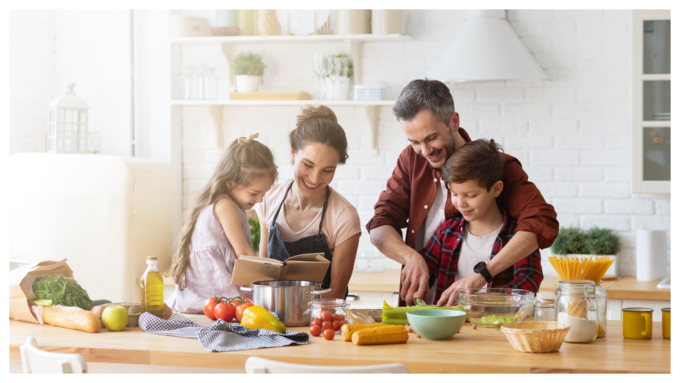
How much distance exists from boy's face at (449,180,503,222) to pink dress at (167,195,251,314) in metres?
0.77

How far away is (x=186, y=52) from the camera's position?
4.11 metres

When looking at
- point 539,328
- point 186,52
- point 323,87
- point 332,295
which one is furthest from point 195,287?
point 186,52

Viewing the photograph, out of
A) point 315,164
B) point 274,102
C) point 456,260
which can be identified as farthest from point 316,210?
point 274,102

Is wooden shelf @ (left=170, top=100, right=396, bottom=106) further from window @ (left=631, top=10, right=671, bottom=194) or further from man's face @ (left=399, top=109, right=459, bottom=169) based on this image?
man's face @ (left=399, top=109, right=459, bottom=169)

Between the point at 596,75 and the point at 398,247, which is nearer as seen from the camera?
the point at 398,247

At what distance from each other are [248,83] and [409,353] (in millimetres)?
2628

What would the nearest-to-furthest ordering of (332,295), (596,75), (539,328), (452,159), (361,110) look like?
(539,328) < (452,159) < (332,295) < (596,75) < (361,110)

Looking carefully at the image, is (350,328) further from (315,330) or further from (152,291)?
Result: (152,291)

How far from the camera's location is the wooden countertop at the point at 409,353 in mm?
1451

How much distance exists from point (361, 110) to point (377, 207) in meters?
1.63

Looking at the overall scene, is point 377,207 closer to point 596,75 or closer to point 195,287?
point 195,287

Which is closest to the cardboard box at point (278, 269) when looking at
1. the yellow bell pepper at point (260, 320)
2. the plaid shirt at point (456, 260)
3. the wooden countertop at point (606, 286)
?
the yellow bell pepper at point (260, 320)

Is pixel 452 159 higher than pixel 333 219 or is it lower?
higher

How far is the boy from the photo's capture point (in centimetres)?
207
